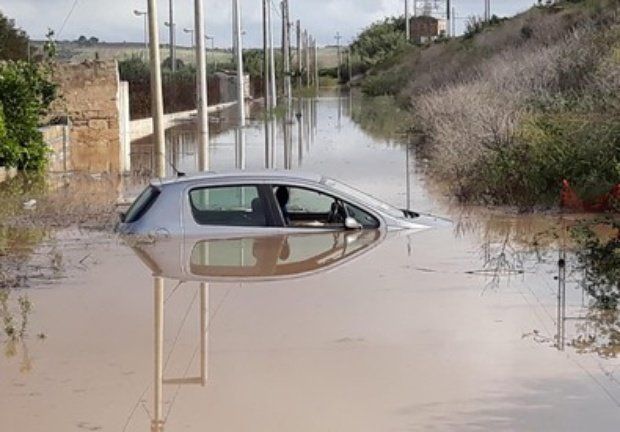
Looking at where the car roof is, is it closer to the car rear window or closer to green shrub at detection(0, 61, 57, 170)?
the car rear window

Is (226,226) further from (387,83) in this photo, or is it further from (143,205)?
(387,83)

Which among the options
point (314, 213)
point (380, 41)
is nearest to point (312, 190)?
point (314, 213)

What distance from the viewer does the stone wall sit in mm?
37406

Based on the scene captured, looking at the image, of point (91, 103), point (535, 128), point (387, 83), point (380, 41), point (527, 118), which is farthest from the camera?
point (380, 41)

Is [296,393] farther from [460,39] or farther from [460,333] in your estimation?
[460,39]

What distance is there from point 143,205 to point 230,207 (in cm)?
118

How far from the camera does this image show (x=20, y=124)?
92.5 feet

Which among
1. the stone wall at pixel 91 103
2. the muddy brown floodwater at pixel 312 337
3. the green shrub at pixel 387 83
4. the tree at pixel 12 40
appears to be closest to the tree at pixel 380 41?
the green shrub at pixel 387 83

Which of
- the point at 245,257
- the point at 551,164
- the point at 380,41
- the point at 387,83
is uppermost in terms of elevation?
the point at 380,41

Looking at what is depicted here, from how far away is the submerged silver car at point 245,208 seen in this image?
642 inches

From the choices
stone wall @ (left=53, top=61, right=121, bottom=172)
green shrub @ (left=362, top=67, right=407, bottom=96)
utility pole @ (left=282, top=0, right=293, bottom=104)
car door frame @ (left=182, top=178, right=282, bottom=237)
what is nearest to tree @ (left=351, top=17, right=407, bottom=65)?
green shrub @ (left=362, top=67, right=407, bottom=96)

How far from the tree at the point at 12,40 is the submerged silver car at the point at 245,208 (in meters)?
36.9

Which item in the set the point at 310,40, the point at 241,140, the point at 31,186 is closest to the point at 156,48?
the point at 31,186

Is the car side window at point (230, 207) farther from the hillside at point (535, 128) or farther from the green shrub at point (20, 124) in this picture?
the green shrub at point (20, 124)
